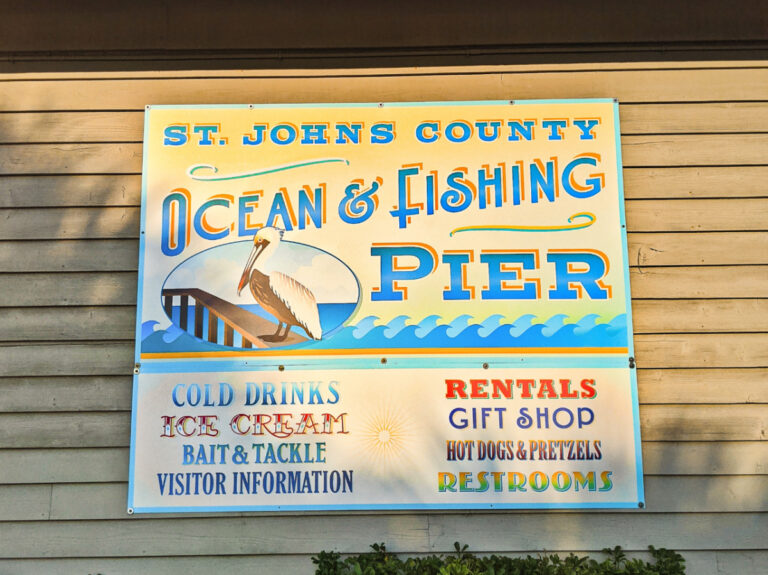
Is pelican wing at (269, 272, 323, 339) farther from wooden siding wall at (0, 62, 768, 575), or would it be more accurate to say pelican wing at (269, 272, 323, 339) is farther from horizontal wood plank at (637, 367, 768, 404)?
horizontal wood plank at (637, 367, 768, 404)

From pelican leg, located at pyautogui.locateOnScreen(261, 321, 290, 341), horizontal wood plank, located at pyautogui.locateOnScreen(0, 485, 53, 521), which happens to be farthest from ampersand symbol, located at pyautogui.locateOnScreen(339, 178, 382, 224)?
horizontal wood plank, located at pyautogui.locateOnScreen(0, 485, 53, 521)

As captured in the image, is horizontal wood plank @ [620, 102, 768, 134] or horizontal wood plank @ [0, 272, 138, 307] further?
horizontal wood plank @ [620, 102, 768, 134]

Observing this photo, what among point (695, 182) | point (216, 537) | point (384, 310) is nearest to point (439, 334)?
point (384, 310)

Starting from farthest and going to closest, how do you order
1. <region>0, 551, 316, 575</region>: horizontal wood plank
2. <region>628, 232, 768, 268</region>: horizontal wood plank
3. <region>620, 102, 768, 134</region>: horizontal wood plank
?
<region>620, 102, 768, 134</region>: horizontal wood plank → <region>628, 232, 768, 268</region>: horizontal wood plank → <region>0, 551, 316, 575</region>: horizontal wood plank

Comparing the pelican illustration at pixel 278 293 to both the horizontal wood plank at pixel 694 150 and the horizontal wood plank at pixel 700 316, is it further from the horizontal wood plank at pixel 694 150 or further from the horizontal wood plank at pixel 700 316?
the horizontal wood plank at pixel 694 150

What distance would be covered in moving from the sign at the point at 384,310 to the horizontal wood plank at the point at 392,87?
81 mm

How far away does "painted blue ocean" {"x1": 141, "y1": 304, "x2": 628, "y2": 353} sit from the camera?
3215mm

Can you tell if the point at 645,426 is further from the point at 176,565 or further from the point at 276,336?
the point at 176,565

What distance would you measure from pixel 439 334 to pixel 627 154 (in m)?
1.17

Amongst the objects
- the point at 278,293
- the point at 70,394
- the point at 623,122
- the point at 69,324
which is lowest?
the point at 70,394

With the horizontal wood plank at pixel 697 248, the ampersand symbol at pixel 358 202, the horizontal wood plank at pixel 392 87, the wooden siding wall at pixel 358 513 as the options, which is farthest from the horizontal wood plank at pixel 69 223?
the horizontal wood plank at pixel 697 248

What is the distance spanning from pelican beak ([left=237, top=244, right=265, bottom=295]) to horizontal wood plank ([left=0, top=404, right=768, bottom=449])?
0.72 m

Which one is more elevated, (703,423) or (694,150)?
(694,150)

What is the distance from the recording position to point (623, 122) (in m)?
3.47
